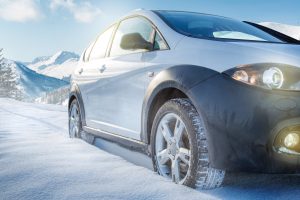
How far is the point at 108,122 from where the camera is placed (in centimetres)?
427

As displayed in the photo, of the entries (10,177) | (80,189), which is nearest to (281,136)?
(80,189)

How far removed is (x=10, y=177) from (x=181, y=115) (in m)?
1.25

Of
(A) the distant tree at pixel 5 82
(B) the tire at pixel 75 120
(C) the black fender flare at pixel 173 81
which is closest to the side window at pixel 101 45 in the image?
(B) the tire at pixel 75 120

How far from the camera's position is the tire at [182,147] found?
8.68 ft

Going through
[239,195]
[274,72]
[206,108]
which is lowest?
[239,195]

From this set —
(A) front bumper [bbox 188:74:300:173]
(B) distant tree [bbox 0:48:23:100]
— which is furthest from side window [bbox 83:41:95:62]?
(B) distant tree [bbox 0:48:23:100]

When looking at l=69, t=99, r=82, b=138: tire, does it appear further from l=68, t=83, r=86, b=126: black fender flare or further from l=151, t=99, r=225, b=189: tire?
l=151, t=99, r=225, b=189: tire

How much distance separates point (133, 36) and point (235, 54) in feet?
4.04

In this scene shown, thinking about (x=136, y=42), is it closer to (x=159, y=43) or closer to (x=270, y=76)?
(x=159, y=43)

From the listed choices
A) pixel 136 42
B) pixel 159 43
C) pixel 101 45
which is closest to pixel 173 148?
pixel 159 43

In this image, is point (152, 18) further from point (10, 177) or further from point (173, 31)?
point (10, 177)

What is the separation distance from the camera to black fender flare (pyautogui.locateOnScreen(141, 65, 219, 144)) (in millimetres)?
2752

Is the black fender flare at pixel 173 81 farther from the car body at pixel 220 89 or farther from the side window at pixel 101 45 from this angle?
the side window at pixel 101 45

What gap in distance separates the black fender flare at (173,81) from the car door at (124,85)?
5.7 inches
